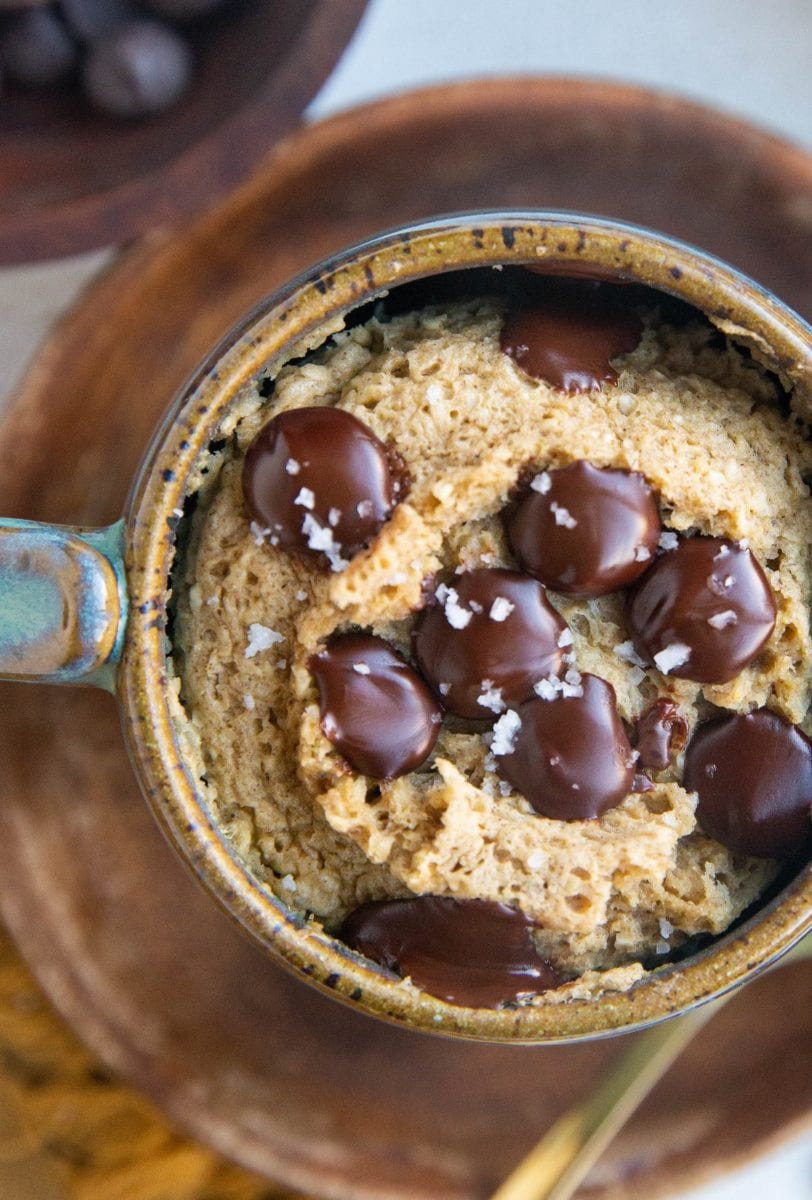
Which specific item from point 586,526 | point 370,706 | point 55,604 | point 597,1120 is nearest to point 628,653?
point 586,526

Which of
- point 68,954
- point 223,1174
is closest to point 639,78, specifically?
point 68,954

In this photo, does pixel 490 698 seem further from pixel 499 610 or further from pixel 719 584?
pixel 719 584

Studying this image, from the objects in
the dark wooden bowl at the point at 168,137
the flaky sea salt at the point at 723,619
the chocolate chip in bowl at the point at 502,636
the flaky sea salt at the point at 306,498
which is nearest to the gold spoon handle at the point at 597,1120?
the chocolate chip in bowl at the point at 502,636

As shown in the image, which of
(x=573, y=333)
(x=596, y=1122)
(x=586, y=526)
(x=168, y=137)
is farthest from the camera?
(x=168, y=137)

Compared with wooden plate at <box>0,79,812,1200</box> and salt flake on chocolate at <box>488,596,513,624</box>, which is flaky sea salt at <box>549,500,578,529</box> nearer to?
salt flake on chocolate at <box>488,596,513,624</box>

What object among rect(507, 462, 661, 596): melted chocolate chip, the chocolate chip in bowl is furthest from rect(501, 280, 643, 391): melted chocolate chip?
rect(507, 462, 661, 596): melted chocolate chip

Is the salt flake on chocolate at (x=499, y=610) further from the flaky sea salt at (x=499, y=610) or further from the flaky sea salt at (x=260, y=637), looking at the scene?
the flaky sea salt at (x=260, y=637)
